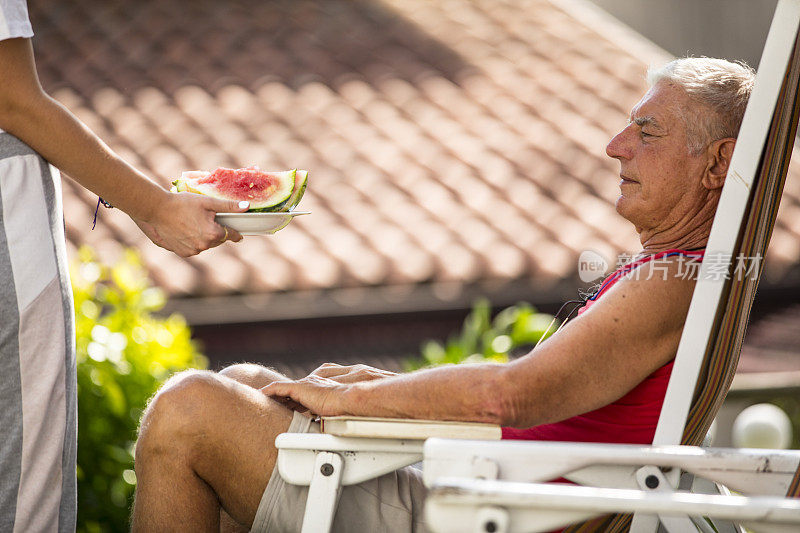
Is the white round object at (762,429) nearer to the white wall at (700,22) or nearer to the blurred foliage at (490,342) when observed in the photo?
the blurred foliage at (490,342)

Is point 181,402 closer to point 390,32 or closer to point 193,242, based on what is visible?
point 193,242

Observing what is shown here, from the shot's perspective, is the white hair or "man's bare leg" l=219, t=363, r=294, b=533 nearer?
the white hair

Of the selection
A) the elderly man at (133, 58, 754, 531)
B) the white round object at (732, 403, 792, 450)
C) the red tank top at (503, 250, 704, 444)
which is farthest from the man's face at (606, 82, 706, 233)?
the white round object at (732, 403, 792, 450)

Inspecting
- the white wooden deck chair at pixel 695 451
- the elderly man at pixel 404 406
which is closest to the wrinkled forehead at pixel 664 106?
the elderly man at pixel 404 406

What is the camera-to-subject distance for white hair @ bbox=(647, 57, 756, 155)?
2916 millimetres

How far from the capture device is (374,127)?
8.59 meters

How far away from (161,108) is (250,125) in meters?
0.89

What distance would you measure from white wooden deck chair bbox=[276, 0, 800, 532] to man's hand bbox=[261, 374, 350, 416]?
0.18m

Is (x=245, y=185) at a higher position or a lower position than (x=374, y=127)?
lower

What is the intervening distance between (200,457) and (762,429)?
215 inches

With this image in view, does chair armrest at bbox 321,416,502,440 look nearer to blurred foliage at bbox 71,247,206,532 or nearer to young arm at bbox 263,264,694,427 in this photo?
young arm at bbox 263,264,694,427

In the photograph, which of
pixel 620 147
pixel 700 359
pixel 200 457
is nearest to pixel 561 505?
pixel 700 359

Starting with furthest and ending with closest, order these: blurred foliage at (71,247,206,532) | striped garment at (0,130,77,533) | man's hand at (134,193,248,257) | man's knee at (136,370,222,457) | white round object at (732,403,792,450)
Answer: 1. white round object at (732,403,792,450)
2. blurred foliage at (71,247,206,532)
3. man's hand at (134,193,248,257)
4. man's knee at (136,370,222,457)
5. striped garment at (0,130,77,533)

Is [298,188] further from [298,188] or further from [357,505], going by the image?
[357,505]
